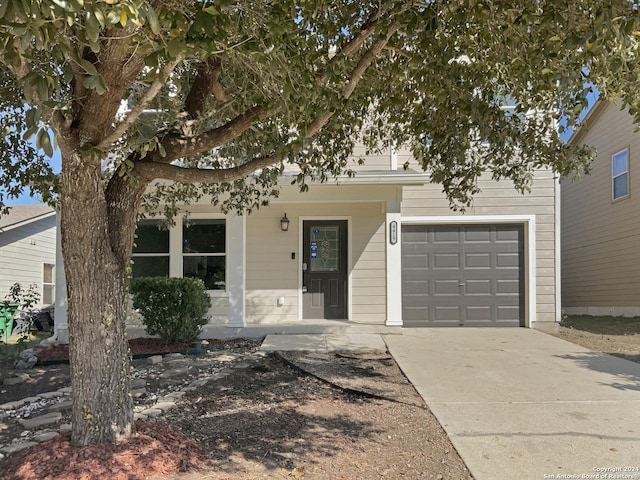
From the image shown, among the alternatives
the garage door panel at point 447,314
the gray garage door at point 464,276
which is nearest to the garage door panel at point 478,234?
the gray garage door at point 464,276

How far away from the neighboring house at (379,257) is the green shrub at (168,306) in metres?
1.98

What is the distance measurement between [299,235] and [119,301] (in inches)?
277

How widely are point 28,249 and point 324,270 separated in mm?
11293

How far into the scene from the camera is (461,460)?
3730mm

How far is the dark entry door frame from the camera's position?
1048cm

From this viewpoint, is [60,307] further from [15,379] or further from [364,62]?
[364,62]

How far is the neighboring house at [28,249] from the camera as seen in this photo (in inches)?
587

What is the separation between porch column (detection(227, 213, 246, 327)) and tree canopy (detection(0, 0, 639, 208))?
10.2 feet

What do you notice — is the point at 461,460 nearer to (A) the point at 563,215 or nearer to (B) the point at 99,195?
(B) the point at 99,195

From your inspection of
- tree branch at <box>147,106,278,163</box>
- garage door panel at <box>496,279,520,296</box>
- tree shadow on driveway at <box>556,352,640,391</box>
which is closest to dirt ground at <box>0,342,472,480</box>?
tree branch at <box>147,106,278,163</box>

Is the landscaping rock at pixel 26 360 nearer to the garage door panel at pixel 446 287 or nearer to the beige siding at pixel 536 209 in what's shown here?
the beige siding at pixel 536 209

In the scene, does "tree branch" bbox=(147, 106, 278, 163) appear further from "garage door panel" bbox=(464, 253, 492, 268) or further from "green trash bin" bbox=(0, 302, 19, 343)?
"green trash bin" bbox=(0, 302, 19, 343)

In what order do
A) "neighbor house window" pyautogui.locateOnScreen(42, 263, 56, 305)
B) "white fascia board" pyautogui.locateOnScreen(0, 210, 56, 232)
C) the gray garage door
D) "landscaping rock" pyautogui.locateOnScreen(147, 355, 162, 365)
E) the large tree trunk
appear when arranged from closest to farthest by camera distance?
the large tree trunk
"landscaping rock" pyautogui.locateOnScreen(147, 355, 162, 365)
the gray garage door
"white fascia board" pyautogui.locateOnScreen(0, 210, 56, 232)
"neighbor house window" pyautogui.locateOnScreen(42, 263, 56, 305)

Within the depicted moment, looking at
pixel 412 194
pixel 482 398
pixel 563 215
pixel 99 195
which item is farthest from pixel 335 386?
pixel 563 215
